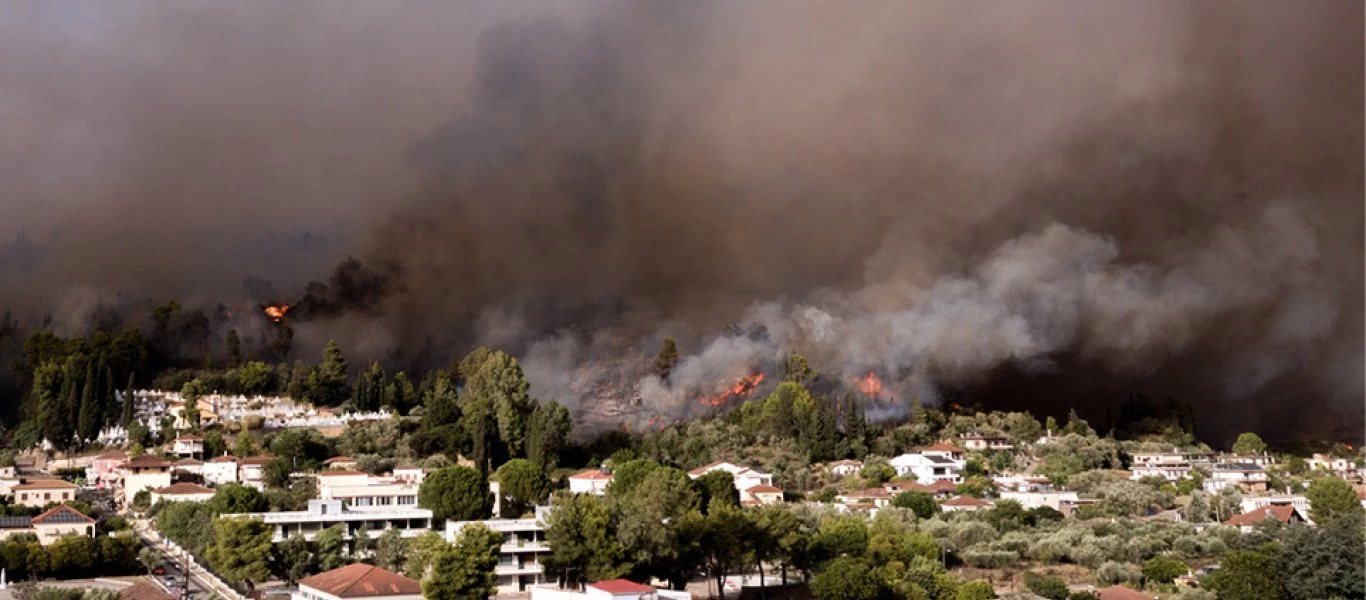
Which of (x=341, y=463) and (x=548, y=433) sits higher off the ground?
(x=548, y=433)

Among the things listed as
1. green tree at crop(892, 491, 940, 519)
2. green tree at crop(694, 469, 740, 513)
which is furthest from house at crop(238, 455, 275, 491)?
green tree at crop(892, 491, 940, 519)

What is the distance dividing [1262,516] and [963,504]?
7.28m

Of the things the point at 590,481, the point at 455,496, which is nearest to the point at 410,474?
the point at 590,481

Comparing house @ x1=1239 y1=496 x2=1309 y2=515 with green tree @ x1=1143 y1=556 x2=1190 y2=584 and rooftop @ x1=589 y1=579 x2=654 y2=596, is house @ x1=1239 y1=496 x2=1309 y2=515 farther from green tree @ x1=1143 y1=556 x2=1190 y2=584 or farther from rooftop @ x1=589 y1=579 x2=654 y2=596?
rooftop @ x1=589 y1=579 x2=654 y2=596

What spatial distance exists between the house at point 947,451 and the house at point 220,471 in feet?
70.1

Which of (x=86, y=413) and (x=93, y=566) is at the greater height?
(x=86, y=413)

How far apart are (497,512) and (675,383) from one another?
15991mm

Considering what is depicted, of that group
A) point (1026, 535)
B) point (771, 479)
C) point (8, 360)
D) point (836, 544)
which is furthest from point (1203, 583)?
point (8, 360)

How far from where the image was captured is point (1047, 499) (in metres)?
36.4

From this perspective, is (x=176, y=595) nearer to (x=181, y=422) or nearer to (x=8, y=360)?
(x=181, y=422)

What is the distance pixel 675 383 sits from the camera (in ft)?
159

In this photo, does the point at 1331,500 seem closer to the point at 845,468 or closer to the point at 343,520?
the point at 845,468

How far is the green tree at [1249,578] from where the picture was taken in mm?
24422

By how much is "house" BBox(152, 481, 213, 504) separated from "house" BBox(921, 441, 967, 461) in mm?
22255
